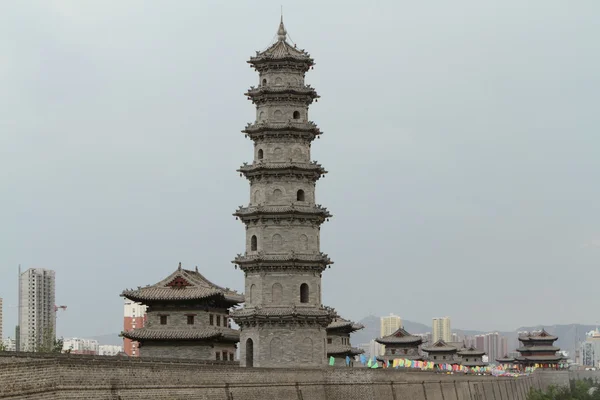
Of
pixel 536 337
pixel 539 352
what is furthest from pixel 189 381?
pixel 539 352

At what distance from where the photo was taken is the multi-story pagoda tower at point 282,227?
6094cm

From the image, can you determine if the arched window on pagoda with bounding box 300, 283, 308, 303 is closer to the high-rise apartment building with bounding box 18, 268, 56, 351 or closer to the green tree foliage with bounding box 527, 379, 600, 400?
the high-rise apartment building with bounding box 18, 268, 56, 351

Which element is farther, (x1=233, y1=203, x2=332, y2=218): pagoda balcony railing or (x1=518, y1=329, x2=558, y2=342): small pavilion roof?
(x1=518, y1=329, x2=558, y2=342): small pavilion roof

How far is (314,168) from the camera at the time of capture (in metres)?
63.2

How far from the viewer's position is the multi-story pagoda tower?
200 feet

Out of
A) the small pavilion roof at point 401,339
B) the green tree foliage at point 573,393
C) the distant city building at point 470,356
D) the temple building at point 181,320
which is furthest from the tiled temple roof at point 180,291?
the distant city building at point 470,356

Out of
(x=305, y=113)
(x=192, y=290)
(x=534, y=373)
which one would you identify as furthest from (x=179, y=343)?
(x=534, y=373)

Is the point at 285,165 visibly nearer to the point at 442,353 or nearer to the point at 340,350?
the point at 340,350

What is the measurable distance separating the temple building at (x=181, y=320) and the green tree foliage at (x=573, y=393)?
210ft

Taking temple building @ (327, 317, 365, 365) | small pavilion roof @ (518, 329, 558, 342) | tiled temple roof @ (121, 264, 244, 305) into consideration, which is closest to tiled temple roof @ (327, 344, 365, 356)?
temple building @ (327, 317, 365, 365)

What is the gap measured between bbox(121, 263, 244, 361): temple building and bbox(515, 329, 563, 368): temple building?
99.4m

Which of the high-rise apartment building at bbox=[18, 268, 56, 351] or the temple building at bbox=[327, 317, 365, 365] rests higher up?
the high-rise apartment building at bbox=[18, 268, 56, 351]

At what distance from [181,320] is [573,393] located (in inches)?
A: 3301

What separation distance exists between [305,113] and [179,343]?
17.6 meters
